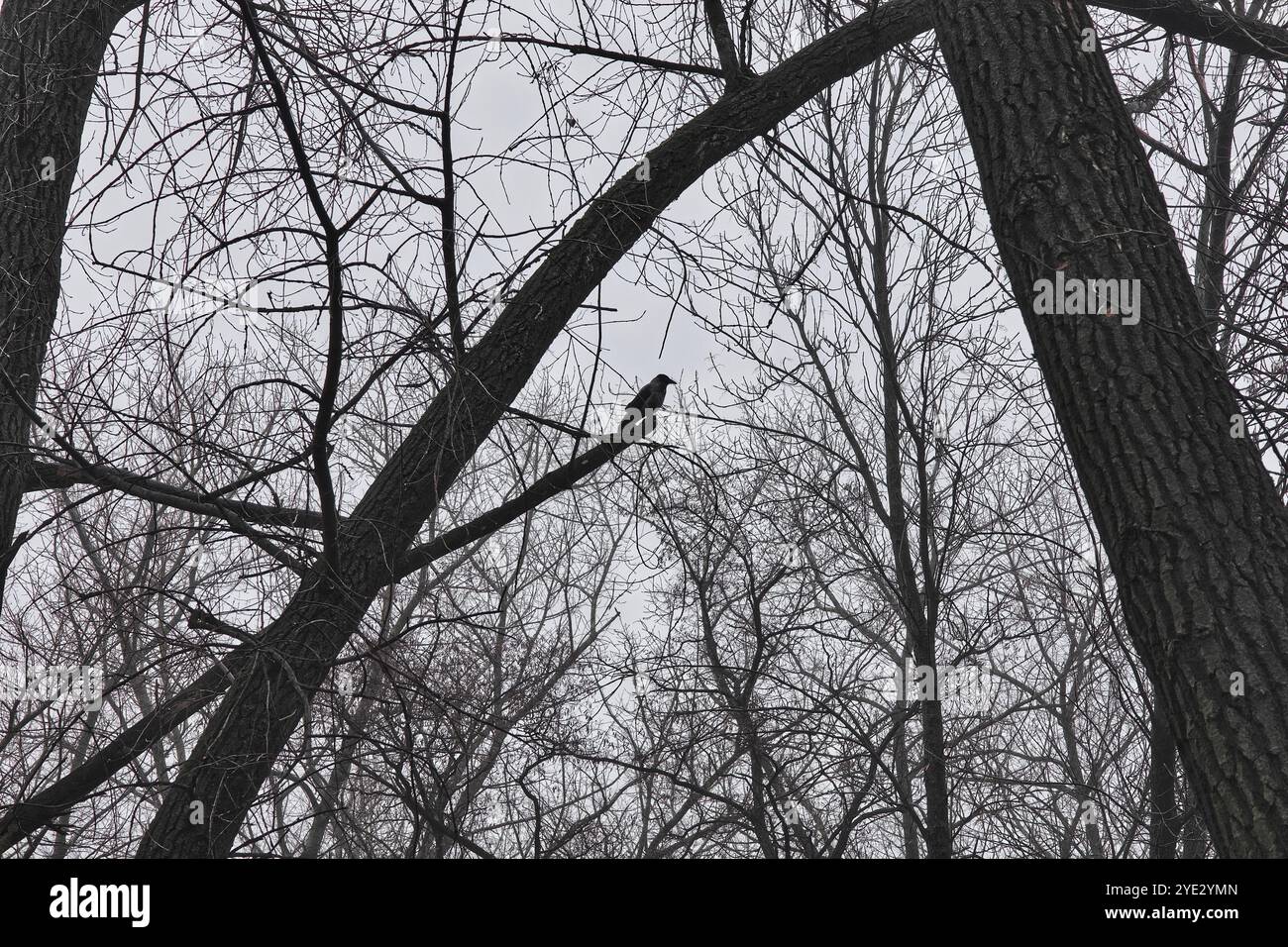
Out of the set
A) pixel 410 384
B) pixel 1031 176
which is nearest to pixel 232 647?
pixel 410 384

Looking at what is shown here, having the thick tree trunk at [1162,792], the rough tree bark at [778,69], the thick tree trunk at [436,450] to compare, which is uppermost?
the rough tree bark at [778,69]

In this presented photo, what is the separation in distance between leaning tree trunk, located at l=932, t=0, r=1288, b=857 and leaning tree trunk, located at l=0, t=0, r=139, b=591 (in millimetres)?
3423

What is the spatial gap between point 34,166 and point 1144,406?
421cm

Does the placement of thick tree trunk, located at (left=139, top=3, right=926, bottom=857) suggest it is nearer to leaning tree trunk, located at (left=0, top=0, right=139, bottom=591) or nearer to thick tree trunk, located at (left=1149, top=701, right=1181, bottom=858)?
leaning tree trunk, located at (left=0, top=0, right=139, bottom=591)

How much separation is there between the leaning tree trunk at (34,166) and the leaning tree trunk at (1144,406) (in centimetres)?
342

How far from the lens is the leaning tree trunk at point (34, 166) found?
12.5 feet

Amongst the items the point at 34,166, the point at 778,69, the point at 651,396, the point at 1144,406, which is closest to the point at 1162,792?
the point at 651,396

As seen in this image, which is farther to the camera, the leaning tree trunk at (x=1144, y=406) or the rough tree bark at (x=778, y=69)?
the rough tree bark at (x=778, y=69)

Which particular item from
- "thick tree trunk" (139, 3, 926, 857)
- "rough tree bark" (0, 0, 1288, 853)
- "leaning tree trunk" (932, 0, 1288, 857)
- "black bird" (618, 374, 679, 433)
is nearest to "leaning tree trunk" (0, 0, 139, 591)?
"rough tree bark" (0, 0, 1288, 853)

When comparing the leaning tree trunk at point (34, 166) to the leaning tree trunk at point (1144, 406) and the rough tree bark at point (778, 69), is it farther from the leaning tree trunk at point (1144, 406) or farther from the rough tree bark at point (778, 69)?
the leaning tree trunk at point (1144, 406)

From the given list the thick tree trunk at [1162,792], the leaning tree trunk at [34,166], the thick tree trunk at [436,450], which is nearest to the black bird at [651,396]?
the thick tree trunk at [436,450]

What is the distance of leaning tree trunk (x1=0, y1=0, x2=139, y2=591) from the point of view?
3.80 m

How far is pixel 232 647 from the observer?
3146 mm
